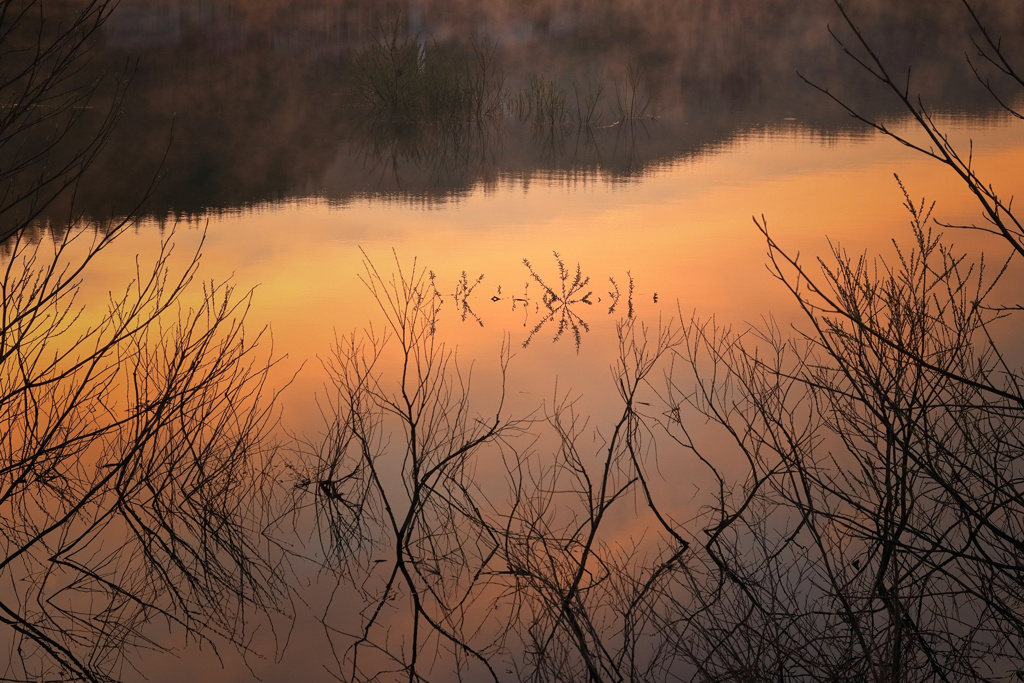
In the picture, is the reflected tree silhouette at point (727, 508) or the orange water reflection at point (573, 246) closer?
the reflected tree silhouette at point (727, 508)

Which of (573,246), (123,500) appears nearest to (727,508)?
(123,500)

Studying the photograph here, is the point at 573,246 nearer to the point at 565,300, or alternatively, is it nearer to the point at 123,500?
the point at 565,300

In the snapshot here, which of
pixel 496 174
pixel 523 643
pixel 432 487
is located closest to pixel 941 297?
pixel 432 487

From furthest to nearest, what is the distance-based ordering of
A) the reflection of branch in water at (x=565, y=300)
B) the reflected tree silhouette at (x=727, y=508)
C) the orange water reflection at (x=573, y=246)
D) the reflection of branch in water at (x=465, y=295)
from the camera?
the reflection of branch in water at (x=465, y=295), the reflection of branch in water at (x=565, y=300), the orange water reflection at (x=573, y=246), the reflected tree silhouette at (x=727, y=508)

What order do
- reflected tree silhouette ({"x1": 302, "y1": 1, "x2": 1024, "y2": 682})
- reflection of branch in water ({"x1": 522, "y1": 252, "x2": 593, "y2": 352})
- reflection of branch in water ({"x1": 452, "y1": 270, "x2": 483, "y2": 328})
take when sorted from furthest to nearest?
1. reflection of branch in water ({"x1": 452, "y1": 270, "x2": 483, "y2": 328})
2. reflection of branch in water ({"x1": 522, "y1": 252, "x2": 593, "y2": 352})
3. reflected tree silhouette ({"x1": 302, "y1": 1, "x2": 1024, "y2": 682})

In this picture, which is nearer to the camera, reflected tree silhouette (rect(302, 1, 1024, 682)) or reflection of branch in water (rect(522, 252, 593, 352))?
reflected tree silhouette (rect(302, 1, 1024, 682))

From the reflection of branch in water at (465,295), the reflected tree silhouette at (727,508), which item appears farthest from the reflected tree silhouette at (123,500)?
the reflection of branch in water at (465,295)

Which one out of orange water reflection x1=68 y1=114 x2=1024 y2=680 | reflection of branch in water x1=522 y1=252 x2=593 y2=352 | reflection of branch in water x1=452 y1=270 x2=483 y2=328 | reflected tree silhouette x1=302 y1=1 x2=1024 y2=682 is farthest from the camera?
reflection of branch in water x1=452 y1=270 x2=483 y2=328

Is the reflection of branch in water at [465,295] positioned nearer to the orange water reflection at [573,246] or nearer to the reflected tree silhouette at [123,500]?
the orange water reflection at [573,246]

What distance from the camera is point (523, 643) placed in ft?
9.32

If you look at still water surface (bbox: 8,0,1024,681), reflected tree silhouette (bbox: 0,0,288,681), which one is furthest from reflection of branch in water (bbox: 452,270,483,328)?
reflected tree silhouette (bbox: 0,0,288,681)

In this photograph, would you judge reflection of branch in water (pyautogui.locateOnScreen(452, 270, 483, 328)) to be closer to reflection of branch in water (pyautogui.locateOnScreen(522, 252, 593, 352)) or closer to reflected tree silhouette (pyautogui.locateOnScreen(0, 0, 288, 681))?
reflection of branch in water (pyautogui.locateOnScreen(522, 252, 593, 352))

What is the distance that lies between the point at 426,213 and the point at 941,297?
13.2 feet

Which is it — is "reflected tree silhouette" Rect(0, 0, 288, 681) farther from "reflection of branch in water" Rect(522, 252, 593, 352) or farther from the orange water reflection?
"reflection of branch in water" Rect(522, 252, 593, 352)
